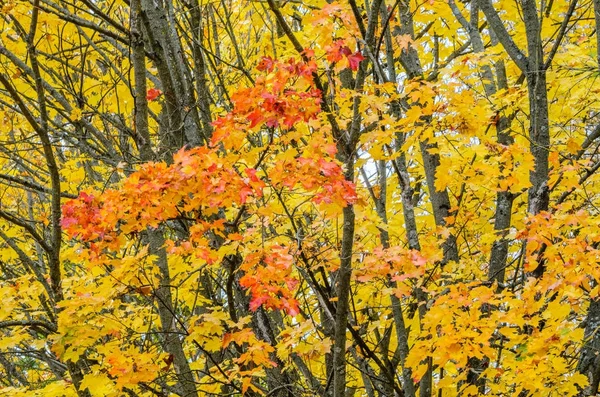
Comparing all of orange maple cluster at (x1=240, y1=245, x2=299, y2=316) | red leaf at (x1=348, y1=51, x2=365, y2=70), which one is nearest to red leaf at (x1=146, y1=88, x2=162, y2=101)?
orange maple cluster at (x1=240, y1=245, x2=299, y2=316)

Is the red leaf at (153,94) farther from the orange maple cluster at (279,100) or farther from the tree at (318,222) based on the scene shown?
the orange maple cluster at (279,100)

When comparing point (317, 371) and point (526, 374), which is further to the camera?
point (317, 371)

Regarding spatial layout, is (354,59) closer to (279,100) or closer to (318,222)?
(279,100)

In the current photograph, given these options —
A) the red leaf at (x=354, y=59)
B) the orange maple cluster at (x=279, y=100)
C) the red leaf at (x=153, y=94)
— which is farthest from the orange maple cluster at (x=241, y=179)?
the red leaf at (x=153, y=94)

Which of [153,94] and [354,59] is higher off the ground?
[153,94]

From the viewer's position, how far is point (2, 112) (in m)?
5.89

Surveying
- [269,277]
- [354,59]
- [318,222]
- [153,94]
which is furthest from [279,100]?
[153,94]

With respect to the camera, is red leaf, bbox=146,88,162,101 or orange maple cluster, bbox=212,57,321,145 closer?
orange maple cluster, bbox=212,57,321,145

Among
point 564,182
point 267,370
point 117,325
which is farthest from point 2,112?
point 564,182

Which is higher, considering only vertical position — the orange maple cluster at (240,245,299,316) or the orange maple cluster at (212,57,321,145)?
the orange maple cluster at (212,57,321,145)

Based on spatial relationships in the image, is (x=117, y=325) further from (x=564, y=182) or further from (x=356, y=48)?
(x=564, y=182)

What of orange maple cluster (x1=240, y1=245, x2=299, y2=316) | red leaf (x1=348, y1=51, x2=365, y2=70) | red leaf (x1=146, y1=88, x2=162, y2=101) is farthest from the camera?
red leaf (x1=146, y1=88, x2=162, y2=101)

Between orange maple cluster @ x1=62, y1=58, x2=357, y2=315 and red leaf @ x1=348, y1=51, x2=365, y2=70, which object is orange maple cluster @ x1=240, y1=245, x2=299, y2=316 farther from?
red leaf @ x1=348, y1=51, x2=365, y2=70

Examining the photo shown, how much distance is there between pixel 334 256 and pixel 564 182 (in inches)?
72.6
